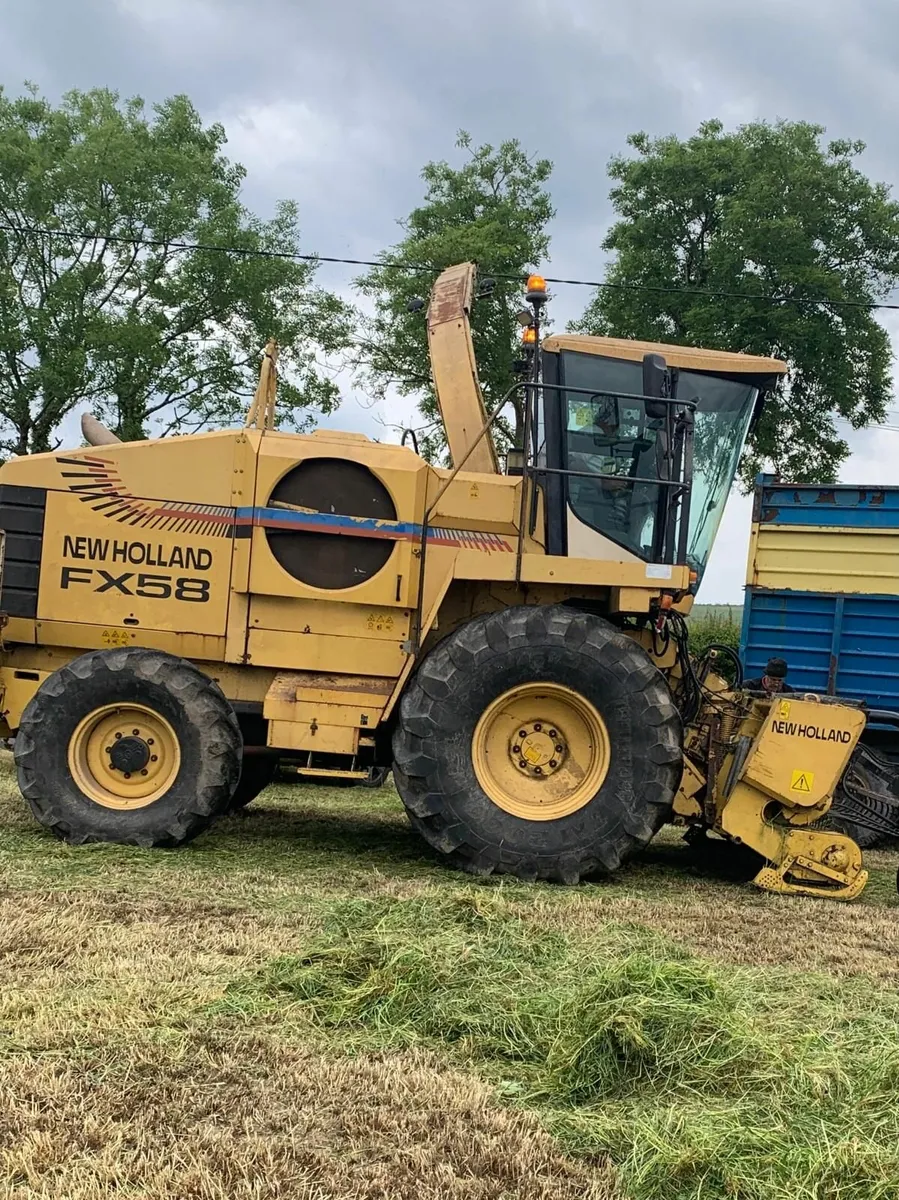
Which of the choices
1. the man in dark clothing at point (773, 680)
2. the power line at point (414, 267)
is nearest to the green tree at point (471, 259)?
the power line at point (414, 267)

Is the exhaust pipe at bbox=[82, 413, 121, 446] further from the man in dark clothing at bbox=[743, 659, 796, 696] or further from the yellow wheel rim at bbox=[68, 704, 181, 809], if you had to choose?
the man in dark clothing at bbox=[743, 659, 796, 696]

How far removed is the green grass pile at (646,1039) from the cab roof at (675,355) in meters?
3.56

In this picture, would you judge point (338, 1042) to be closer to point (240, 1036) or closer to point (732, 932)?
point (240, 1036)

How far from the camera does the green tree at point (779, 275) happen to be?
1872cm

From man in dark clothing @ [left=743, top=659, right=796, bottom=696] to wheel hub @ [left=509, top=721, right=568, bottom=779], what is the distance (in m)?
2.33

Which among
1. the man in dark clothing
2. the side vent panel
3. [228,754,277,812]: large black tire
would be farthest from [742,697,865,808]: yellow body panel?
the side vent panel

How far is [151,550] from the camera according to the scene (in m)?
6.14

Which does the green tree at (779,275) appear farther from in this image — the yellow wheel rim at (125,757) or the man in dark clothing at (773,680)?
the yellow wheel rim at (125,757)

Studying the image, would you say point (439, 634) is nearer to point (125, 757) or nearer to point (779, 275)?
point (125, 757)

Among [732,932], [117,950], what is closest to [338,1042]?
[117,950]

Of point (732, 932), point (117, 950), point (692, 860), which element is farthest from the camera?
point (692, 860)

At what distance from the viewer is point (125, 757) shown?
576 cm

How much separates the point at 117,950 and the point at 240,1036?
985mm

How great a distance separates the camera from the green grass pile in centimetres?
241
